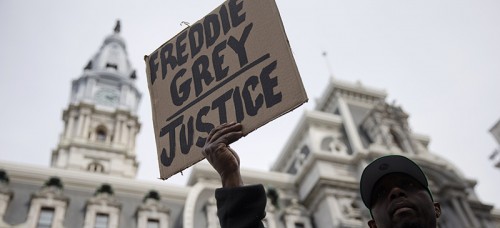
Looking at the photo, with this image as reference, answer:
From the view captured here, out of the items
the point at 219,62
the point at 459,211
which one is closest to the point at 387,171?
the point at 219,62

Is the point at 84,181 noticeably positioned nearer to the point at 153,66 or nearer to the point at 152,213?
the point at 152,213

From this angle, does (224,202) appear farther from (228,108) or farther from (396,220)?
(228,108)

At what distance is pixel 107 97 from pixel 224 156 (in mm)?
44247

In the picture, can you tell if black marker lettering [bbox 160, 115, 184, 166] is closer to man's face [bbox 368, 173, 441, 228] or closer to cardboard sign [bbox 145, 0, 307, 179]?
cardboard sign [bbox 145, 0, 307, 179]

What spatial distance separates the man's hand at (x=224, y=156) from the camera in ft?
9.02

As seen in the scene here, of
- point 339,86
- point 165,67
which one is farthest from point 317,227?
point 165,67

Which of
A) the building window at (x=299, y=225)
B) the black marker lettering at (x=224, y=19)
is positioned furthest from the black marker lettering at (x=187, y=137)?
the building window at (x=299, y=225)

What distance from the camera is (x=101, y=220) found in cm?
2103

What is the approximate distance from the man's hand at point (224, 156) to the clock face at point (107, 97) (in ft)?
140

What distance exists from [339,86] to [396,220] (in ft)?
97.2

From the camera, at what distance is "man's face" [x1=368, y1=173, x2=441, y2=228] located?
2564mm

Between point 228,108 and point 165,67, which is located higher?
point 165,67

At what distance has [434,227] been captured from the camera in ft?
8.50

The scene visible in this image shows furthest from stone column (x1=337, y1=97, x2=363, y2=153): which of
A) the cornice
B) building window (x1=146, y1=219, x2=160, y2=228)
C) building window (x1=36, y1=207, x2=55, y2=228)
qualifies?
building window (x1=36, y1=207, x2=55, y2=228)
